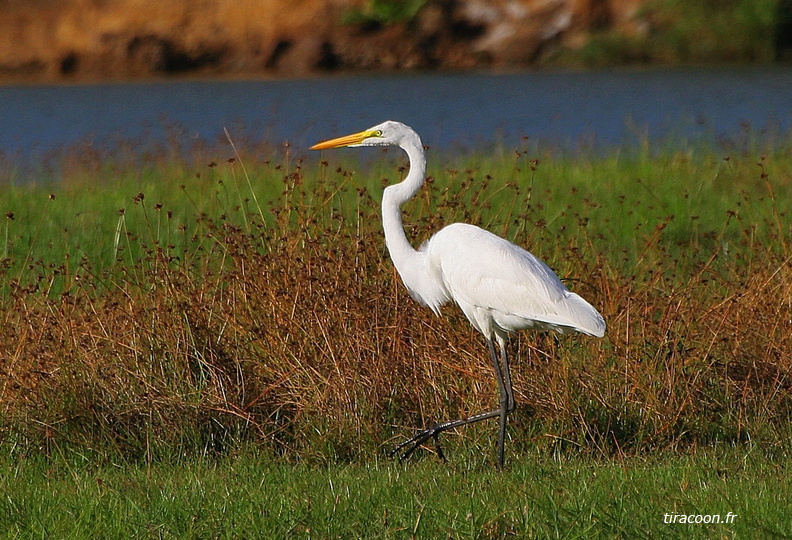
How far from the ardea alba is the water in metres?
6.48

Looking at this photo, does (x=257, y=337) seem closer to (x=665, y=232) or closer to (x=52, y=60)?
(x=665, y=232)

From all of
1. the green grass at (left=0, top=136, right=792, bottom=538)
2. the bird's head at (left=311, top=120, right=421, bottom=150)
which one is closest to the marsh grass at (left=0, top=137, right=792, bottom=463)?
the green grass at (left=0, top=136, right=792, bottom=538)

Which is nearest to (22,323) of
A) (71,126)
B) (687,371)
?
(687,371)

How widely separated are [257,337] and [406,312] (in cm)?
68

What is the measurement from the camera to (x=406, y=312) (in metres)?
5.34

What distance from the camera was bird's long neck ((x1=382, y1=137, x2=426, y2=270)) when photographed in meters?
4.84

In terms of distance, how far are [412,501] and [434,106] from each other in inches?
633

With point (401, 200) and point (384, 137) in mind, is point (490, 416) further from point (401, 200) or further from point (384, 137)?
point (384, 137)

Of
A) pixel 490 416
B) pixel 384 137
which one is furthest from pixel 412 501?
pixel 384 137

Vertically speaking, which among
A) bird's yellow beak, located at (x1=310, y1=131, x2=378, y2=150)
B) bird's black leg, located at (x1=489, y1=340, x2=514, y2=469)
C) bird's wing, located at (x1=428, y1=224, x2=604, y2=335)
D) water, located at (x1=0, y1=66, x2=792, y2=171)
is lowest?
bird's black leg, located at (x1=489, y1=340, x2=514, y2=469)

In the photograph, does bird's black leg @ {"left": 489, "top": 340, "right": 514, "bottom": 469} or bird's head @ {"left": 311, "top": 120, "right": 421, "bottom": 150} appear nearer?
bird's black leg @ {"left": 489, "top": 340, "right": 514, "bottom": 469}

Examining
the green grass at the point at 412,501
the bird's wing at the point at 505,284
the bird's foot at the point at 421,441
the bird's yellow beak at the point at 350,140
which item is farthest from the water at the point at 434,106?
the green grass at the point at 412,501

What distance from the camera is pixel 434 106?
64.0ft

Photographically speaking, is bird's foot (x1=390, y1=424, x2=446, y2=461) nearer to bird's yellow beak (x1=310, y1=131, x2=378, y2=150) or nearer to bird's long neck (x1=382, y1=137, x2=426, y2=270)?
bird's long neck (x1=382, y1=137, x2=426, y2=270)
